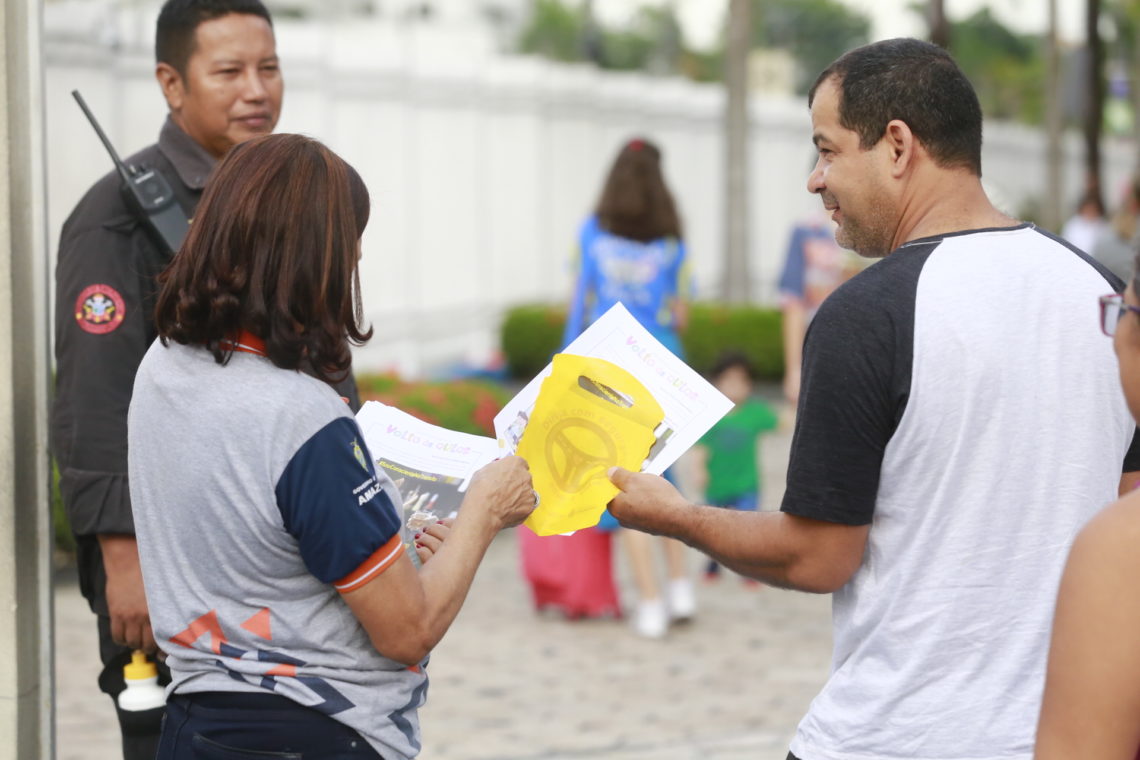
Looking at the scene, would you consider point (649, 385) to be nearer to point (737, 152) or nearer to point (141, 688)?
point (141, 688)

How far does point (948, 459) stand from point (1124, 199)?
33.9 feet

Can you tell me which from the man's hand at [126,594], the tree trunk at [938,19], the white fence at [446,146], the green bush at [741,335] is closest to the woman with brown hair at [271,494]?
the man's hand at [126,594]

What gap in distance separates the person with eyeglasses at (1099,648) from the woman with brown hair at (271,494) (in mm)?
1040

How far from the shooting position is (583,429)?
2.87 meters

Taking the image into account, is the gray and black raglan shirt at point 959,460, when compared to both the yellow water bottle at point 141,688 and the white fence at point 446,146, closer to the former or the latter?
the yellow water bottle at point 141,688

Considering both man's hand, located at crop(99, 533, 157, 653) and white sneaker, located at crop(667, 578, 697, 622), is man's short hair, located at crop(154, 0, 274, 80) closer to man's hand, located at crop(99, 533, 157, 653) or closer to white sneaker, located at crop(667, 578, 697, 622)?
man's hand, located at crop(99, 533, 157, 653)

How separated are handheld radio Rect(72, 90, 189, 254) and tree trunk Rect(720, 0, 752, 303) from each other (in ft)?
51.7

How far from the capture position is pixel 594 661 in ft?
21.7

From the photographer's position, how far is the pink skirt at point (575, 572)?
7188 millimetres

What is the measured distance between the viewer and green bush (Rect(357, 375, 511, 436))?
957cm

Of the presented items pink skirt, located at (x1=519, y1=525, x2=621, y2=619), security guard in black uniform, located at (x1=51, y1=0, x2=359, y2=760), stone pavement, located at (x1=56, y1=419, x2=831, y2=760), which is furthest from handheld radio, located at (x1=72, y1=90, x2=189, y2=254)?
pink skirt, located at (x1=519, y1=525, x2=621, y2=619)

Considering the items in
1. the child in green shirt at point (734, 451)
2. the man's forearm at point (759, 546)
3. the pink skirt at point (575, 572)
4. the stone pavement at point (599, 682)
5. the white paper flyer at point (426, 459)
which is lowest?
the stone pavement at point (599, 682)

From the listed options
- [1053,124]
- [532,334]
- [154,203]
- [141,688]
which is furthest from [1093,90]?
[141,688]

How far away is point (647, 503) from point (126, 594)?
1.12 meters
